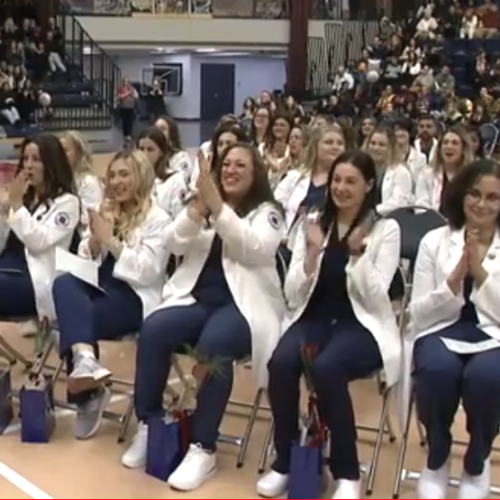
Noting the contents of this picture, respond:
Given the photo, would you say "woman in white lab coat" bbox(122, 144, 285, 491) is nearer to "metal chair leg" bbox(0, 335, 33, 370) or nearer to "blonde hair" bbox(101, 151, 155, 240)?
"blonde hair" bbox(101, 151, 155, 240)

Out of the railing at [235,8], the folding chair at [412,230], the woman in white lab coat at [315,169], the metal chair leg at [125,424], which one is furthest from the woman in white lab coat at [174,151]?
the railing at [235,8]

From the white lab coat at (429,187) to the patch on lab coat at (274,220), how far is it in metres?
1.76

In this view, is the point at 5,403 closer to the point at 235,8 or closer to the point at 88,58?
the point at 88,58

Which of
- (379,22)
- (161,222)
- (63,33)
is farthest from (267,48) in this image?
(161,222)

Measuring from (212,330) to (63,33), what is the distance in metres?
15.3

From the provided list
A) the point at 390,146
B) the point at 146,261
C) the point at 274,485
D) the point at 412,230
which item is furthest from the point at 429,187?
the point at 274,485

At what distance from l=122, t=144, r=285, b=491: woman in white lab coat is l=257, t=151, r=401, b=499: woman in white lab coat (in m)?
0.15

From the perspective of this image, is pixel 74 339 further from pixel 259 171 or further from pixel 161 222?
pixel 259 171

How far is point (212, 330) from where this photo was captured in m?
3.33

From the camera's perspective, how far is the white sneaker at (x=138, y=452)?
3.45 meters

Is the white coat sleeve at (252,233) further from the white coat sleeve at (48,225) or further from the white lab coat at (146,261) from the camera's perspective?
the white coat sleeve at (48,225)

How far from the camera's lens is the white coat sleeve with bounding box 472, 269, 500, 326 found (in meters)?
3.06

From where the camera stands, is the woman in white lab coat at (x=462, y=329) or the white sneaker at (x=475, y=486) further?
the white sneaker at (x=475, y=486)

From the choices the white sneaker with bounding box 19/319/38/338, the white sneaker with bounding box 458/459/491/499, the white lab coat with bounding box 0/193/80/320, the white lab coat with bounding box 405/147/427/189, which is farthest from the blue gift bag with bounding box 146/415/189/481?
the white lab coat with bounding box 405/147/427/189
